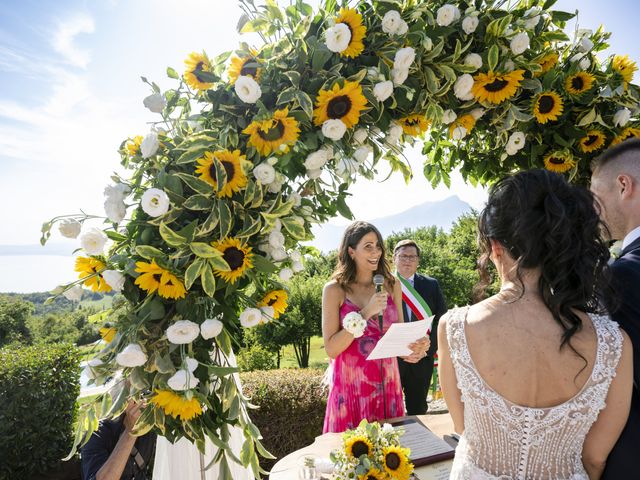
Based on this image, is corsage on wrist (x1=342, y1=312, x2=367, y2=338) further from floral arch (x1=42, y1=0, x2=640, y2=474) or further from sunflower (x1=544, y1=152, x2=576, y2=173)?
sunflower (x1=544, y1=152, x2=576, y2=173)

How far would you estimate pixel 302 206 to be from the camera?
71.3 inches

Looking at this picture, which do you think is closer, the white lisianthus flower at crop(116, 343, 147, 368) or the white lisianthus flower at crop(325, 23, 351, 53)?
the white lisianthus flower at crop(116, 343, 147, 368)

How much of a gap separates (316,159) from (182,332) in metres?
0.84

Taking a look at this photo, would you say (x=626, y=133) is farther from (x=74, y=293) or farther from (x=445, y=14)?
(x=74, y=293)

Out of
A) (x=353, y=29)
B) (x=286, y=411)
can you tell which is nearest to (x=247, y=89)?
(x=353, y=29)

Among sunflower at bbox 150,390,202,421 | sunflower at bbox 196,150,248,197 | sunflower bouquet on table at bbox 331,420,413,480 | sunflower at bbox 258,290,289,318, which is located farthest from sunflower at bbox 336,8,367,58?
sunflower bouquet on table at bbox 331,420,413,480

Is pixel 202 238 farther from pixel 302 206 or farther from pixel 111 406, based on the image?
pixel 111 406

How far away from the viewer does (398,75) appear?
5.94ft

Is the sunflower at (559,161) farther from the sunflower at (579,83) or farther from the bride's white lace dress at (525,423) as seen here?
the bride's white lace dress at (525,423)

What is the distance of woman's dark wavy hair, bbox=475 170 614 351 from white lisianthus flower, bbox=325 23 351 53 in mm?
852

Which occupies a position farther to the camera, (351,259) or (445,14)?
(351,259)

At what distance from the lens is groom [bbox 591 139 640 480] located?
1.51 meters

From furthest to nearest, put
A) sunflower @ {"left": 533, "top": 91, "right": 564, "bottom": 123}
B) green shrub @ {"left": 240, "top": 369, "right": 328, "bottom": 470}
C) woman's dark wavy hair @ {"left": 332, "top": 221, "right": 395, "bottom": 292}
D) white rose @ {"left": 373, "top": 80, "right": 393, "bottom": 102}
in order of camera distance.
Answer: green shrub @ {"left": 240, "top": 369, "right": 328, "bottom": 470}
woman's dark wavy hair @ {"left": 332, "top": 221, "right": 395, "bottom": 292}
sunflower @ {"left": 533, "top": 91, "right": 564, "bottom": 123}
white rose @ {"left": 373, "top": 80, "right": 393, "bottom": 102}

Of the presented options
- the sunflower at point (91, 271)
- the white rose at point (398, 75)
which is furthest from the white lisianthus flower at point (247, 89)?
the sunflower at point (91, 271)
